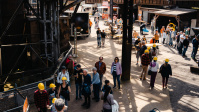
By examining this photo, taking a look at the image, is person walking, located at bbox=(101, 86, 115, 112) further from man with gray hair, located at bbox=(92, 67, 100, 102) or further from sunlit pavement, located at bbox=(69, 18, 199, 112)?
man with gray hair, located at bbox=(92, 67, 100, 102)

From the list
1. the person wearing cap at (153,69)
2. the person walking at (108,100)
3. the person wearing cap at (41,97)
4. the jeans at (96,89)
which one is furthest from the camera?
the person wearing cap at (153,69)

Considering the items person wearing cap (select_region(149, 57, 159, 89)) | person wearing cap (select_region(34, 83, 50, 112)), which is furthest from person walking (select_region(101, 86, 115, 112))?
person wearing cap (select_region(149, 57, 159, 89))

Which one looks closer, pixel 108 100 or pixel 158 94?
pixel 108 100

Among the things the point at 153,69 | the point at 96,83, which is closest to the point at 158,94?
the point at 153,69

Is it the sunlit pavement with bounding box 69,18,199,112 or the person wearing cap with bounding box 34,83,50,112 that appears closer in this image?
the person wearing cap with bounding box 34,83,50,112

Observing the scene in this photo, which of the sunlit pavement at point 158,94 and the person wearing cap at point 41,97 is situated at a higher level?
the person wearing cap at point 41,97

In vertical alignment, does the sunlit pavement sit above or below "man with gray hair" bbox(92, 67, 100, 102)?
below

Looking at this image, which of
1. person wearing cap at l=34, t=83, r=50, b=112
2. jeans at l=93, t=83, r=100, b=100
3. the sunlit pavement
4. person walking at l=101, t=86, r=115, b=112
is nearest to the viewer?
person walking at l=101, t=86, r=115, b=112

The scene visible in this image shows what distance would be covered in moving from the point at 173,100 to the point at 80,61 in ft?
26.7

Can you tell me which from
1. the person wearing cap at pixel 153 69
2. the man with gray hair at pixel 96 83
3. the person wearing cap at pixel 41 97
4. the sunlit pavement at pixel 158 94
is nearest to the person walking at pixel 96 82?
the man with gray hair at pixel 96 83

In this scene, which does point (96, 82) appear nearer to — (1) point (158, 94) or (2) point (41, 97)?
(2) point (41, 97)

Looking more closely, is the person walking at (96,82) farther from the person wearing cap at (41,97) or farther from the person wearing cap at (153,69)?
the person wearing cap at (153,69)

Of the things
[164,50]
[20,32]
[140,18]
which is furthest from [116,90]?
[140,18]

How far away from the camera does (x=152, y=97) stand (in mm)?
10406
